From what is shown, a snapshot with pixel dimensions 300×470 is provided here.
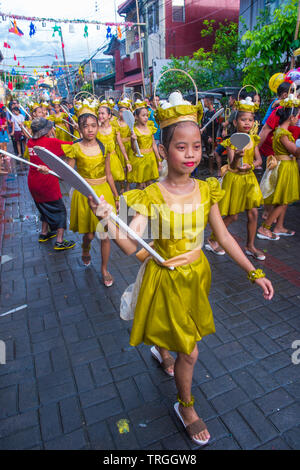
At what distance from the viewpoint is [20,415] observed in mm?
2211

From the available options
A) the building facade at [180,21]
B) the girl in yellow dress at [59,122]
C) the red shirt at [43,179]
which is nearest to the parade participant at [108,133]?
the red shirt at [43,179]

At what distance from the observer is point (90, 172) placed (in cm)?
361

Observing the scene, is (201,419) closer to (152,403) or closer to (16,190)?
(152,403)

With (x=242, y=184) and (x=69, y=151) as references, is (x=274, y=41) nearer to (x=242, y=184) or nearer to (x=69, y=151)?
(x=242, y=184)

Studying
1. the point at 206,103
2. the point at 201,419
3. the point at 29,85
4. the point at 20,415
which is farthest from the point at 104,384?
the point at 29,85

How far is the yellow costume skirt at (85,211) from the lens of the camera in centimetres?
374

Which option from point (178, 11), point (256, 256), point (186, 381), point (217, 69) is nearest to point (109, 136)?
point (256, 256)

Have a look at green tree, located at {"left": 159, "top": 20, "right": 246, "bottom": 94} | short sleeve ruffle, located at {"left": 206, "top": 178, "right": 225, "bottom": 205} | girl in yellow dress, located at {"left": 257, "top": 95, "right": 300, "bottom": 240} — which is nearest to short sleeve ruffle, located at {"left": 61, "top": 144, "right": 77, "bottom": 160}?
short sleeve ruffle, located at {"left": 206, "top": 178, "right": 225, "bottom": 205}

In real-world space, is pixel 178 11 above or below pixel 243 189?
above

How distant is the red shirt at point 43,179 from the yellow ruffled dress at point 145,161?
1959 millimetres

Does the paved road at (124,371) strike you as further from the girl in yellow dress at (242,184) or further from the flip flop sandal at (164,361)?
the girl in yellow dress at (242,184)

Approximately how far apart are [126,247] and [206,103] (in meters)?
8.14

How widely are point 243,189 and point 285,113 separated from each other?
1230 mm
